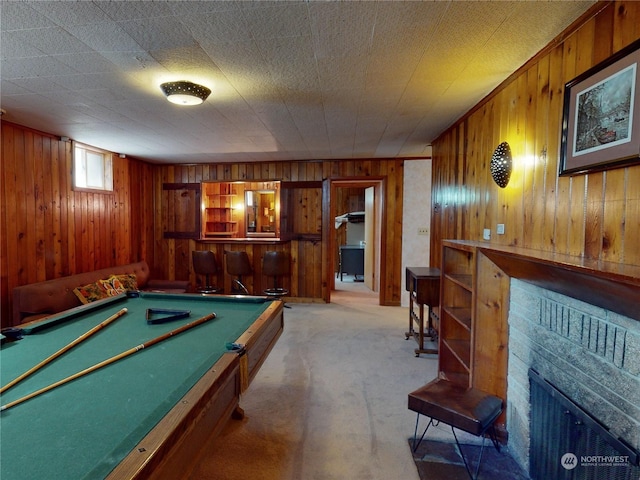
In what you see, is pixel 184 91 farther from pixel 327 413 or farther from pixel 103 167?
pixel 103 167

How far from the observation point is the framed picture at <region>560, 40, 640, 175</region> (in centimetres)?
123

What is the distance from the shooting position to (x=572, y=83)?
5.08 feet

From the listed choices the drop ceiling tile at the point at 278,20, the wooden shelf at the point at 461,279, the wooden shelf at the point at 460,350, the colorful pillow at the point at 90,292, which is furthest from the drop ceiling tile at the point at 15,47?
the wooden shelf at the point at 460,350

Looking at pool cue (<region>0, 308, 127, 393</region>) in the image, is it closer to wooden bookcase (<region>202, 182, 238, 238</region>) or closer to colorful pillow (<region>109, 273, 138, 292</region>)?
colorful pillow (<region>109, 273, 138, 292</region>)

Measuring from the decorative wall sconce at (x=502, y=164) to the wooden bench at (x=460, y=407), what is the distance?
1.41 meters

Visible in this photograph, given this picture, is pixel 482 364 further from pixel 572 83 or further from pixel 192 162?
pixel 192 162

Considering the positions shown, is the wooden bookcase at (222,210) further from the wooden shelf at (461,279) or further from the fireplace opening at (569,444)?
the fireplace opening at (569,444)

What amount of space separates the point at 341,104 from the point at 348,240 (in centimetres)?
597

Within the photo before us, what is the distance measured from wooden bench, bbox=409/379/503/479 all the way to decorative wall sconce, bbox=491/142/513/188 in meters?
1.41

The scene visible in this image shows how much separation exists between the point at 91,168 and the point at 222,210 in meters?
3.13

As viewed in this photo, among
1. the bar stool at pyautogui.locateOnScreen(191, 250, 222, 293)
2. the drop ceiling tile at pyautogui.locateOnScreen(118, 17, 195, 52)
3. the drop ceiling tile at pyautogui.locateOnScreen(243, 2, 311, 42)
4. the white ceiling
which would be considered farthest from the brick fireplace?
the bar stool at pyautogui.locateOnScreen(191, 250, 222, 293)

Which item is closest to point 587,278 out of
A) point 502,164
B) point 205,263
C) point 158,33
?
point 502,164

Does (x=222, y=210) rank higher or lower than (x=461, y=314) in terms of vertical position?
higher

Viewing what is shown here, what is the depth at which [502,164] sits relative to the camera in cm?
222
